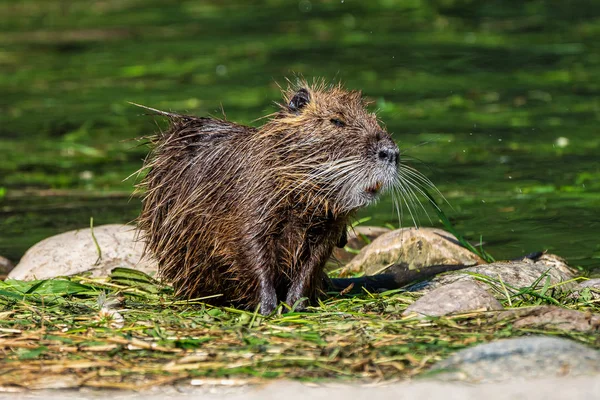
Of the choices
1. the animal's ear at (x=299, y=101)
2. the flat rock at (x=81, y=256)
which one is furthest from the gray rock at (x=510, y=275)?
the flat rock at (x=81, y=256)

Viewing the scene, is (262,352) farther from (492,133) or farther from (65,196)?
(492,133)

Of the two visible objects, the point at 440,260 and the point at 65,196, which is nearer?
the point at 440,260

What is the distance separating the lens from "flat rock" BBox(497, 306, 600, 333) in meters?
5.23

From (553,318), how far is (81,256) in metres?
3.37

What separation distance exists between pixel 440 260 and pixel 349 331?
2.06 metres

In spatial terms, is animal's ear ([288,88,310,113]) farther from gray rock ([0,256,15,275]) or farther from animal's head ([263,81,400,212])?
gray rock ([0,256,15,275])

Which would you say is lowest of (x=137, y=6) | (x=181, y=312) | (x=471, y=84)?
(x=181, y=312)

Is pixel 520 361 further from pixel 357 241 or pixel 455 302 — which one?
pixel 357 241

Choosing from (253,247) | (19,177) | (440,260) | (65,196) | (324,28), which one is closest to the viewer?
(253,247)

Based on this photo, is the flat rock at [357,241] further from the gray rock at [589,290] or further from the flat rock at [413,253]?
the gray rock at [589,290]

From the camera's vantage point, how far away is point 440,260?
24.1 feet

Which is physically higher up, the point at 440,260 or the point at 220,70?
the point at 220,70

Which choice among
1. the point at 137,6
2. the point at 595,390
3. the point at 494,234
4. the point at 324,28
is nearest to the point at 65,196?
the point at 494,234

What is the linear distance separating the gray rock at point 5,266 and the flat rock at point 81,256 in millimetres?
299
